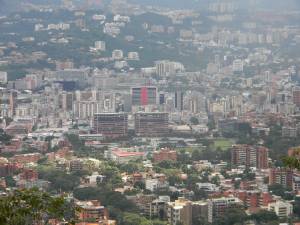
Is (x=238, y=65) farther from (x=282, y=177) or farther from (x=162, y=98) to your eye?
(x=282, y=177)

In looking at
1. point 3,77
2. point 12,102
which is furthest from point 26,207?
point 3,77

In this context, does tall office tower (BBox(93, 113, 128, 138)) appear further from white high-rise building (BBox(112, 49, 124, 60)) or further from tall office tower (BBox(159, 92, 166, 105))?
white high-rise building (BBox(112, 49, 124, 60))

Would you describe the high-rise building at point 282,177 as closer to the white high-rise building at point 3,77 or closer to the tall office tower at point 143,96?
the tall office tower at point 143,96

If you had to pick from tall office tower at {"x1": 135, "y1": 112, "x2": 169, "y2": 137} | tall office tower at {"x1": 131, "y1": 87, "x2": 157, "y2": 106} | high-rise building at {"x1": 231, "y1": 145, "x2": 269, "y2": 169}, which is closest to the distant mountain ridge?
tall office tower at {"x1": 131, "y1": 87, "x2": 157, "y2": 106}

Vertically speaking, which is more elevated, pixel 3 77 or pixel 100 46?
pixel 100 46

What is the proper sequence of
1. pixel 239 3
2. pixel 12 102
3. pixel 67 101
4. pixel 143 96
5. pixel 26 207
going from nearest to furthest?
pixel 26 207 → pixel 12 102 → pixel 67 101 → pixel 143 96 → pixel 239 3

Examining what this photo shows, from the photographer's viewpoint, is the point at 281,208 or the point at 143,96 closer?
the point at 281,208
